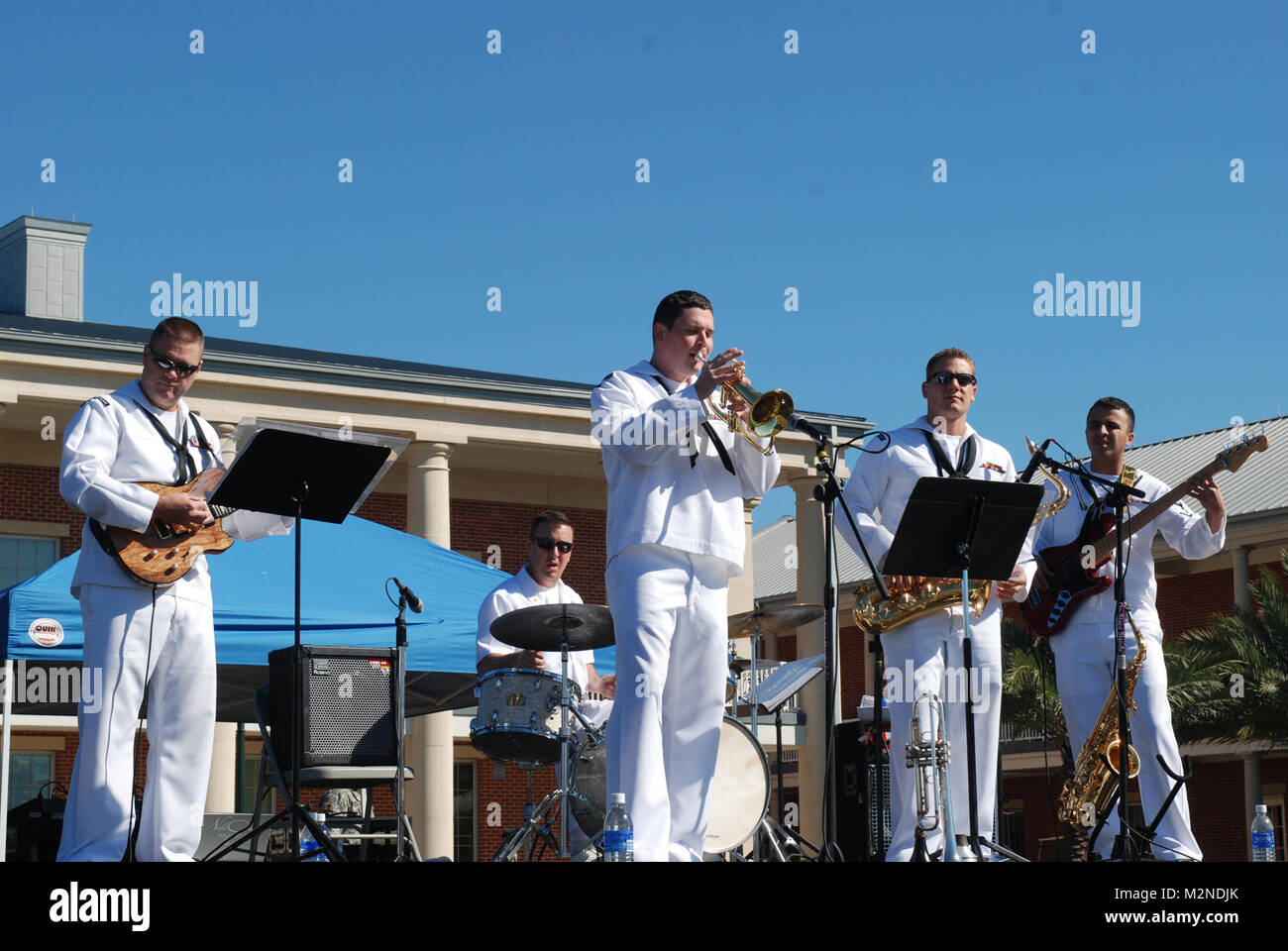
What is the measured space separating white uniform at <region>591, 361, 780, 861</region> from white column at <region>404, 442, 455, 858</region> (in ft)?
61.2

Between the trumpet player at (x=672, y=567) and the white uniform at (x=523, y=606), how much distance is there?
4.00 m

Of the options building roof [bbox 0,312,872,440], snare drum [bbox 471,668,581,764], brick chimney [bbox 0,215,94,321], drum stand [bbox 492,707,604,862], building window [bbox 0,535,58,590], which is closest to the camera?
drum stand [bbox 492,707,604,862]

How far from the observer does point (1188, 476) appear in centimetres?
3139

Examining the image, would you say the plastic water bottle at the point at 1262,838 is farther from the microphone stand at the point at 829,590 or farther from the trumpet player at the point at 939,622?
the microphone stand at the point at 829,590

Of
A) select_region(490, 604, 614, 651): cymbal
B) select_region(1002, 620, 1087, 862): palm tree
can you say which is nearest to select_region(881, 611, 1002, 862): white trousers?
select_region(490, 604, 614, 651): cymbal

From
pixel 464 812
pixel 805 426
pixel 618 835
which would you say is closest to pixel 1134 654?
pixel 805 426

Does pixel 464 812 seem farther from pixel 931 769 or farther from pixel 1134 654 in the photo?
pixel 931 769

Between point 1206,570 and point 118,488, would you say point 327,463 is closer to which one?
point 118,488

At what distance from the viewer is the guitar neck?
366 inches

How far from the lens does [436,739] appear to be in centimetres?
2673

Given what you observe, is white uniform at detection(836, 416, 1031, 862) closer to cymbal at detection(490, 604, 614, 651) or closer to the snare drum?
cymbal at detection(490, 604, 614, 651)

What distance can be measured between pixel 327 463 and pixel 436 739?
19299mm

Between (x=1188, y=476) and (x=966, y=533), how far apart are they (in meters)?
25.3
